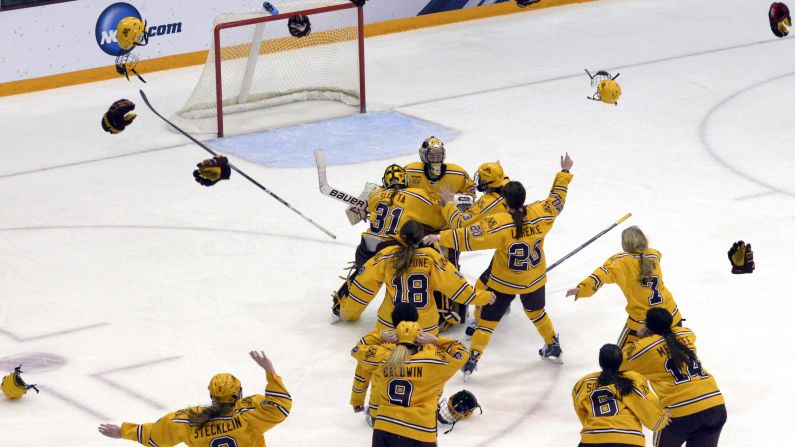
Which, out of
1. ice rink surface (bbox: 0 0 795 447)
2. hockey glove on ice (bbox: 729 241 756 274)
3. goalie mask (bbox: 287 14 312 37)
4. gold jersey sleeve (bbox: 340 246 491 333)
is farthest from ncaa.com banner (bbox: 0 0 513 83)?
gold jersey sleeve (bbox: 340 246 491 333)

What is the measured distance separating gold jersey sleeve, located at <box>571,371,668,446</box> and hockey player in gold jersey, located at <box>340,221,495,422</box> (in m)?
1.32

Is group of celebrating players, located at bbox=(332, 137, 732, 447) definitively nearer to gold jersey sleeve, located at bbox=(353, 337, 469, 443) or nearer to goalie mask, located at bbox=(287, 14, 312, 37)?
gold jersey sleeve, located at bbox=(353, 337, 469, 443)

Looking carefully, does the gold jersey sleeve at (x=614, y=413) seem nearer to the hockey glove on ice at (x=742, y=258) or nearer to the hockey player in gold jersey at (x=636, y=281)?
the hockey player in gold jersey at (x=636, y=281)

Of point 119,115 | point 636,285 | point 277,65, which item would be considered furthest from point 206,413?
point 277,65

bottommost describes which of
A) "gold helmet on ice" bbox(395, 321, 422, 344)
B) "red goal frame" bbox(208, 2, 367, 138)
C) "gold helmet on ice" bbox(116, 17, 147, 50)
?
"gold helmet on ice" bbox(395, 321, 422, 344)

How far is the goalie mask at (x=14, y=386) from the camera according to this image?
311 inches

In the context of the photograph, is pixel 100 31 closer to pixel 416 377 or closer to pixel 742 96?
pixel 742 96

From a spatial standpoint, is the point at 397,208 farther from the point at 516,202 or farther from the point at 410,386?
the point at 410,386

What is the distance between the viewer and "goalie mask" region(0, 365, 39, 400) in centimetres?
790

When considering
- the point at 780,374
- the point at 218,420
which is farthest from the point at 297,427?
the point at 780,374

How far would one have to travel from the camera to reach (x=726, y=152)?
12727 millimetres

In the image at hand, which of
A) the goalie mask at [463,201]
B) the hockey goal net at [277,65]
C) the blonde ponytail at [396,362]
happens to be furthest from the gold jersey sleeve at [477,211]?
the hockey goal net at [277,65]

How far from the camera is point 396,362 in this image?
6.37 metres

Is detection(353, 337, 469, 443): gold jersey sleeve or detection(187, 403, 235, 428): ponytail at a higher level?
detection(353, 337, 469, 443): gold jersey sleeve
